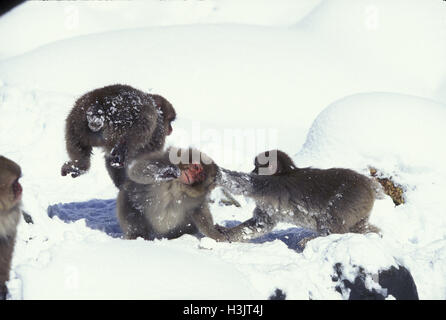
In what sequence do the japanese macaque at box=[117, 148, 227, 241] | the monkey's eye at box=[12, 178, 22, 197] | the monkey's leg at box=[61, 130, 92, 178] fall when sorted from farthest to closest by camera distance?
the monkey's leg at box=[61, 130, 92, 178]
the japanese macaque at box=[117, 148, 227, 241]
the monkey's eye at box=[12, 178, 22, 197]

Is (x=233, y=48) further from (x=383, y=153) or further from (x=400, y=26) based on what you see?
(x=383, y=153)

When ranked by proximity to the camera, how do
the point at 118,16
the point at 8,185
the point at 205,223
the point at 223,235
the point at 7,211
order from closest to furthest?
the point at 8,185, the point at 7,211, the point at 205,223, the point at 223,235, the point at 118,16

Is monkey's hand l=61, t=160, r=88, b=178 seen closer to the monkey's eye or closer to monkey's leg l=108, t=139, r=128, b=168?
monkey's leg l=108, t=139, r=128, b=168

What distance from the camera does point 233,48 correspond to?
1080cm

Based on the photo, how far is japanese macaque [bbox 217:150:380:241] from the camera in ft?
15.2

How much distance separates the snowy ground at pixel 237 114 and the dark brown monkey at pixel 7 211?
0.31 ft

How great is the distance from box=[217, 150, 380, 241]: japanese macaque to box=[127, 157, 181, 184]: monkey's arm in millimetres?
519

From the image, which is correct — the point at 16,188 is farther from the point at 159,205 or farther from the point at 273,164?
the point at 273,164

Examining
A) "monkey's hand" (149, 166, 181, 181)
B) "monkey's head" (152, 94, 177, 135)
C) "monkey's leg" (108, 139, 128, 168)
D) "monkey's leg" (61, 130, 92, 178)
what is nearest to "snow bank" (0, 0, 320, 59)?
"monkey's head" (152, 94, 177, 135)

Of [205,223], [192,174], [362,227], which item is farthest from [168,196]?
[362,227]

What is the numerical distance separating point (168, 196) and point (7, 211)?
4.37ft

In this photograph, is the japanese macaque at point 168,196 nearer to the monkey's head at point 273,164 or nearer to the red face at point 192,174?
the red face at point 192,174

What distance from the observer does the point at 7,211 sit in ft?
11.1
